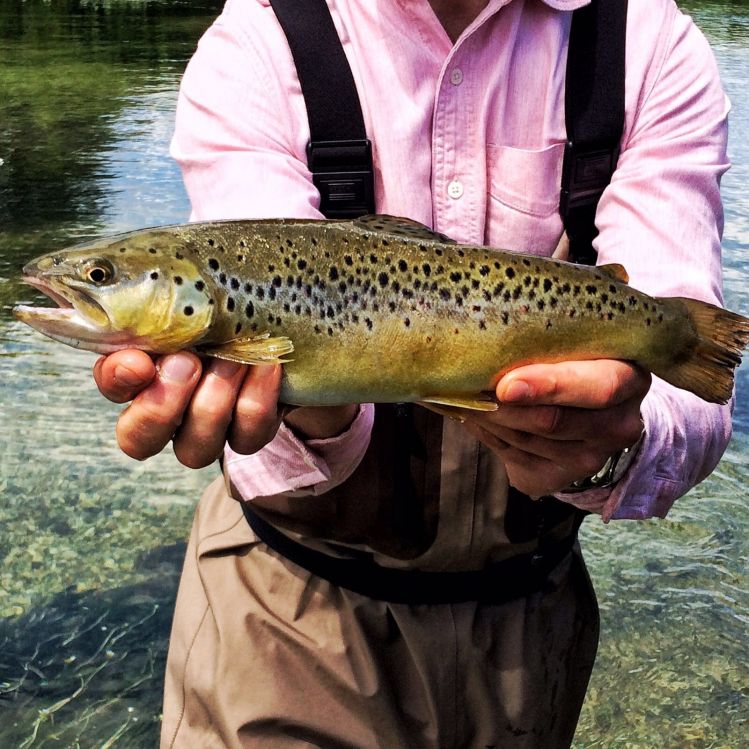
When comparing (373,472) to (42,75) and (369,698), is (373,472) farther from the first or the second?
(42,75)

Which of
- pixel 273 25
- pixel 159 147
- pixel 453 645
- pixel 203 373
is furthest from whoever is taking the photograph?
pixel 159 147

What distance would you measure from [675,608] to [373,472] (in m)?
2.03

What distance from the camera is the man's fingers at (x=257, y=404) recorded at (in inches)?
64.5

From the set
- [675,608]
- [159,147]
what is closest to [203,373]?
[675,608]

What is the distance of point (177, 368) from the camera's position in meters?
1.61

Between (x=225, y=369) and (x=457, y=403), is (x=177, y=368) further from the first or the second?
(x=457, y=403)

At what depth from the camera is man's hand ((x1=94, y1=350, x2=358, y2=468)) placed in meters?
1.58

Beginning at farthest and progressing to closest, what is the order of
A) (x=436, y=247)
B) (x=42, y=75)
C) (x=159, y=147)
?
(x=42, y=75) < (x=159, y=147) < (x=436, y=247)

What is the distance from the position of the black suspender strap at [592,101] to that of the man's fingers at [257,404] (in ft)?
2.59

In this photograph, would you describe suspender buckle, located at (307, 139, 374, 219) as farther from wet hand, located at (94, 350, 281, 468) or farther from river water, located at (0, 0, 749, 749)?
river water, located at (0, 0, 749, 749)

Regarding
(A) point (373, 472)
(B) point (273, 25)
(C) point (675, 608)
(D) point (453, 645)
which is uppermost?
(B) point (273, 25)

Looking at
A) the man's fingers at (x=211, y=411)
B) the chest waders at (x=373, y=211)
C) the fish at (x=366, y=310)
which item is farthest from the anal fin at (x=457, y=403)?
the man's fingers at (x=211, y=411)

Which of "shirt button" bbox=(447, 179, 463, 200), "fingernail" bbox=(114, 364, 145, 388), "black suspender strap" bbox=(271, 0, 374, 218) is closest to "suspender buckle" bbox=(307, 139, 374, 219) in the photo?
"black suspender strap" bbox=(271, 0, 374, 218)

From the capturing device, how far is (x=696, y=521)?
408 cm
